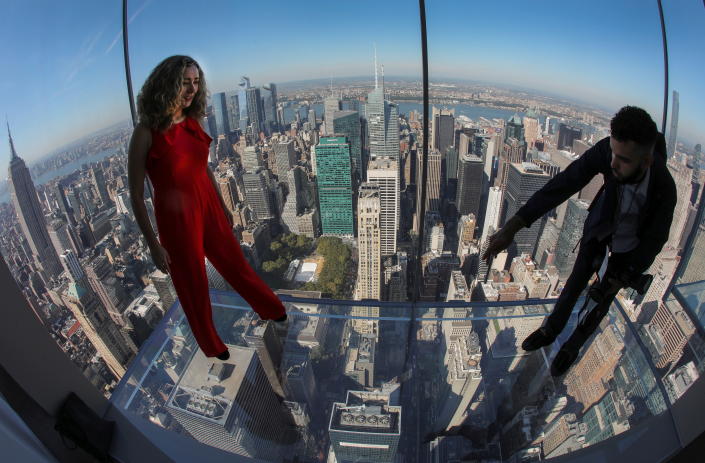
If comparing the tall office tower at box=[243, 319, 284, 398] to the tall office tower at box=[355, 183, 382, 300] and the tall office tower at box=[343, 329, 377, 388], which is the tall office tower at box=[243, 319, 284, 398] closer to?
the tall office tower at box=[343, 329, 377, 388]

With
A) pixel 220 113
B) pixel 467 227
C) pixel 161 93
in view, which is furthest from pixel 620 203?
pixel 467 227

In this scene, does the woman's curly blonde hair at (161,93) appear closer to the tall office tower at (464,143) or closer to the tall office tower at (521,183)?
the tall office tower at (521,183)

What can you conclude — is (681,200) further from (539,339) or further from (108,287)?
(108,287)

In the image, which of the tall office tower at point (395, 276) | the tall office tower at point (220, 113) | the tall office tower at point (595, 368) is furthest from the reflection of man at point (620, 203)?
the tall office tower at point (395, 276)

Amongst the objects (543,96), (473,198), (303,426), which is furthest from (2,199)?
(473,198)

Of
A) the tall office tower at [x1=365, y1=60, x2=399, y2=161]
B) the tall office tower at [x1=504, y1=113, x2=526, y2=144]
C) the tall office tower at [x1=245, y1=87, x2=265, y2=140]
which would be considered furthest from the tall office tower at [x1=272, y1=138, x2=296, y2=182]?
the tall office tower at [x1=504, y1=113, x2=526, y2=144]
